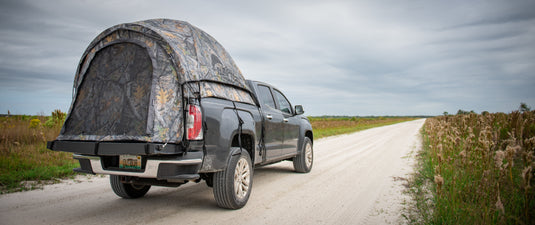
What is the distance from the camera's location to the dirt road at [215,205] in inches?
152

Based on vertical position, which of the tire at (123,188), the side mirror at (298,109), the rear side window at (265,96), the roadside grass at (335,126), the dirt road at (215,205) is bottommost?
the dirt road at (215,205)

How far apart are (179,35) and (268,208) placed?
2576mm

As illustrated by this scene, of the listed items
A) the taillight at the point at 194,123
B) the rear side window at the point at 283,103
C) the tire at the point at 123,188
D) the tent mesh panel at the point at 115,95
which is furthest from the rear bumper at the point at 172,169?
the rear side window at the point at 283,103

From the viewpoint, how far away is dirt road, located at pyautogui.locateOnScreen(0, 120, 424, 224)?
386 centimetres

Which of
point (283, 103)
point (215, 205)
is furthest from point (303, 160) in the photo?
point (215, 205)

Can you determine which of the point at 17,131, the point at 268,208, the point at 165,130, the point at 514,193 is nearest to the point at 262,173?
the point at 268,208

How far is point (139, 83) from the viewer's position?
388 centimetres

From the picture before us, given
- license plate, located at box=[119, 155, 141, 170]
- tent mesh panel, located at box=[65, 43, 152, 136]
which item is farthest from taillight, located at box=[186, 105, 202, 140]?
license plate, located at box=[119, 155, 141, 170]

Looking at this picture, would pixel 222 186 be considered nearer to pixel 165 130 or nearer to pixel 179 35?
pixel 165 130

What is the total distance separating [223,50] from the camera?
5258 millimetres

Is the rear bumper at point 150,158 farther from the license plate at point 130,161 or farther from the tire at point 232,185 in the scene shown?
the tire at point 232,185

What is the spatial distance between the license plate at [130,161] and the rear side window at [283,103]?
12.2 feet

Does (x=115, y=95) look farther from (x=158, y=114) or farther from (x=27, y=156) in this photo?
(x=27, y=156)

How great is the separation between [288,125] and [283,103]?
2.06 feet
